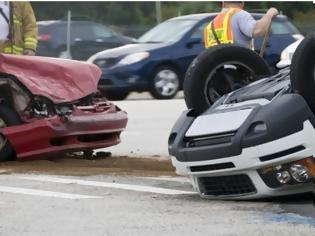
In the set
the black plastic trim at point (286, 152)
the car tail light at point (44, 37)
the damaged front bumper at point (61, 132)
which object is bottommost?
the car tail light at point (44, 37)

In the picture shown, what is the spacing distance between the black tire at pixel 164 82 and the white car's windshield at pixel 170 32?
2.04 ft

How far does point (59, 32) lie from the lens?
27625mm

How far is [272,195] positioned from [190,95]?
116 centimetres

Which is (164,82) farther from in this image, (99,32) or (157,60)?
(99,32)

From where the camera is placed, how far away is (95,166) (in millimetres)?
8781

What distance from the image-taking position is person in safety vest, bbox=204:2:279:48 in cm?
885

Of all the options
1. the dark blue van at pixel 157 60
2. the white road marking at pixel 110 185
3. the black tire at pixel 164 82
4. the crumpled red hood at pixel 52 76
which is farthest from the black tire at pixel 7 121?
the black tire at pixel 164 82

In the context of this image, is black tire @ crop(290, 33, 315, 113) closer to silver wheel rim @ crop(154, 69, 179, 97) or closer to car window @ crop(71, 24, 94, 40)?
silver wheel rim @ crop(154, 69, 179, 97)

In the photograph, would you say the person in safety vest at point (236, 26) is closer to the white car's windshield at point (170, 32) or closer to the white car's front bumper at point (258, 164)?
the white car's front bumper at point (258, 164)

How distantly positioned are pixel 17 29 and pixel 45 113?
5.43 feet

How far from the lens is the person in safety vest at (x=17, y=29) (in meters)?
9.95

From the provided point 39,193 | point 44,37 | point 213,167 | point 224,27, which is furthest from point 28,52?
point 44,37

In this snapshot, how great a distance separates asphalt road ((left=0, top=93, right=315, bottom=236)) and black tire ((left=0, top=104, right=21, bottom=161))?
0.41 feet

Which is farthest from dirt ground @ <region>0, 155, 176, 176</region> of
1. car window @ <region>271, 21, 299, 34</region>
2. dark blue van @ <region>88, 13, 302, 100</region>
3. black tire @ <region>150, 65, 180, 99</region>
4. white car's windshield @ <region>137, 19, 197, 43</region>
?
car window @ <region>271, 21, 299, 34</region>
